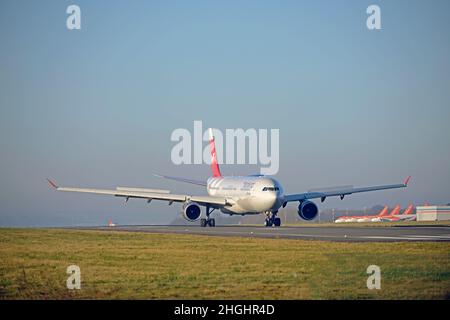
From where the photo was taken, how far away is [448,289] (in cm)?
1923

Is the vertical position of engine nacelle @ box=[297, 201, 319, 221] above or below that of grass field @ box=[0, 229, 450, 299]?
above

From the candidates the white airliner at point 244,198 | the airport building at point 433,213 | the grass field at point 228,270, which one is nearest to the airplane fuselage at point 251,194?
the white airliner at point 244,198

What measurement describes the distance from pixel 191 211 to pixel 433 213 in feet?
158

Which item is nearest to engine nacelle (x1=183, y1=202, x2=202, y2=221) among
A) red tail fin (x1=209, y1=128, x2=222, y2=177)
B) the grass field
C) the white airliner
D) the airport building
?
the white airliner

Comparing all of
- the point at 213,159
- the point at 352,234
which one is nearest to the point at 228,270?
the point at 352,234

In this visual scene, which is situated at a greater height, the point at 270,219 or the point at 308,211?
the point at 308,211

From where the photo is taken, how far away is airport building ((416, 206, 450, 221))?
328 ft

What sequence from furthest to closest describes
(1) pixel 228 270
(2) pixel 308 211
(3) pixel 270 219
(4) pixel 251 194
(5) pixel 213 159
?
(5) pixel 213 159 → (2) pixel 308 211 → (3) pixel 270 219 → (4) pixel 251 194 → (1) pixel 228 270

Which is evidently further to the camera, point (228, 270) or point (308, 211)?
point (308, 211)

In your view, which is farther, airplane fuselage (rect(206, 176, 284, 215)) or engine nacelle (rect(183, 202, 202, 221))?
engine nacelle (rect(183, 202, 202, 221))

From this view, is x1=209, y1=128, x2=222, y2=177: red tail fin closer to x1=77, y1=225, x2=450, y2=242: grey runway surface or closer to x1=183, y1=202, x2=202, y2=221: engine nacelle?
x1=183, y1=202, x2=202, y2=221: engine nacelle

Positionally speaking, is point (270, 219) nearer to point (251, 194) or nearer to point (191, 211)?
point (251, 194)

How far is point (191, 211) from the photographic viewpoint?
2603 inches
